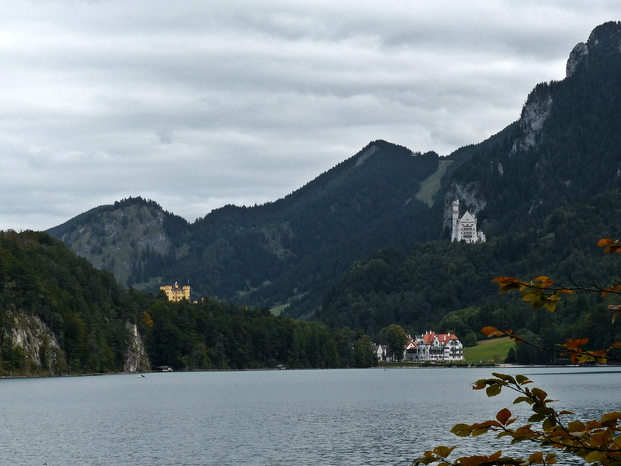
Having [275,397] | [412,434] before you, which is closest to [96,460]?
[412,434]

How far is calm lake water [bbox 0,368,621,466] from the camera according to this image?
259 feet

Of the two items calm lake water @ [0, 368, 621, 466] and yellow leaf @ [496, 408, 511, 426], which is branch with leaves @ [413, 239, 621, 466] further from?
calm lake water @ [0, 368, 621, 466]

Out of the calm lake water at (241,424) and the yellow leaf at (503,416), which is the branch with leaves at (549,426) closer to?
the yellow leaf at (503,416)

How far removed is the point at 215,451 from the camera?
82.1m

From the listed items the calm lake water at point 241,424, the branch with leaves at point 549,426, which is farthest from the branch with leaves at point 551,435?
the calm lake water at point 241,424

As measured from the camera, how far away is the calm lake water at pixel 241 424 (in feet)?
259

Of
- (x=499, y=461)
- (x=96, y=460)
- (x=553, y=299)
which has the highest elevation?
(x=553, y=299)

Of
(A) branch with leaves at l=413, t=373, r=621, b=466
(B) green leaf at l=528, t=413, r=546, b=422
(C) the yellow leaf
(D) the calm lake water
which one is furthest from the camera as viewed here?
(D) the calm lake water

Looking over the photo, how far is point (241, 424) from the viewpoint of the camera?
110 m

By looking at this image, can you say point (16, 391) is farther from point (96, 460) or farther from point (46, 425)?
point (96, 460)

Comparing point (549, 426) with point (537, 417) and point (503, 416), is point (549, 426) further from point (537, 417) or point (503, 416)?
point (503, 416)

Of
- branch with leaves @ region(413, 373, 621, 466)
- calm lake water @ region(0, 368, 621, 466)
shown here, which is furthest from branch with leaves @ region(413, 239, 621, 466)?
calm lake water @ region(0, 368, 621, 466)

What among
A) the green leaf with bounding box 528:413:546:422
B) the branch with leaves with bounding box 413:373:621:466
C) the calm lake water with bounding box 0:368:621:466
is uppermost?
the green leaf with bounding box 528:413:546:422

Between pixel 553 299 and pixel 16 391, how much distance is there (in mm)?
182117
